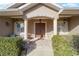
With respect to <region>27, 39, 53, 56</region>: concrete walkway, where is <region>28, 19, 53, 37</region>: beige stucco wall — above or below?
above

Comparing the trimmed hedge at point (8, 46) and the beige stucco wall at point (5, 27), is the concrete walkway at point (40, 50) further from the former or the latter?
the beige stucco wall at point (5, 27)

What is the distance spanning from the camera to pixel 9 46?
9.91 metres

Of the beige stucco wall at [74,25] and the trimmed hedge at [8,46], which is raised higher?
the beige stucco wall at [74,25]

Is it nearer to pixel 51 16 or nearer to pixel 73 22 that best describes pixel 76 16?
pixel 73 22

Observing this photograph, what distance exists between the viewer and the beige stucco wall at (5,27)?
18.2 meters

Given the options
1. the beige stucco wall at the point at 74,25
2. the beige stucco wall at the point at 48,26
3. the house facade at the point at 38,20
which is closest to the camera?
the house facade at the point at 38,20

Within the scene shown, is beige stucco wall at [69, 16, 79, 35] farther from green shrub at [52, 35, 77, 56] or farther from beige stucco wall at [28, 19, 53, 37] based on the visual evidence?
green shrub at [52, 35, 77, 56]

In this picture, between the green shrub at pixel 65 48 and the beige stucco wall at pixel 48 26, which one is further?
the beige stucco wall at pixel 48 26

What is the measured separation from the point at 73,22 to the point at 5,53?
10172 mm

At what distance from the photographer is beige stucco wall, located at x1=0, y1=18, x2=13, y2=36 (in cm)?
1822

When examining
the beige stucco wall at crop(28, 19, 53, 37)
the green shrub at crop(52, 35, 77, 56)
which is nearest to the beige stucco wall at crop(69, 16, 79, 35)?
the beige stucco wall at crop(28, 19, 53, 37)

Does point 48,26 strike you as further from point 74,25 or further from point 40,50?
point 40,50

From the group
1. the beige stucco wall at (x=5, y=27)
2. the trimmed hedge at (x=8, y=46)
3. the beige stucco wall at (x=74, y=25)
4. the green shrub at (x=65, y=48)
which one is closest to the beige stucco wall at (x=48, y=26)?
the beige stucco wall at (x=5, y=27)

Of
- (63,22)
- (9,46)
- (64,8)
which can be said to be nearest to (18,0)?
(9,46)
